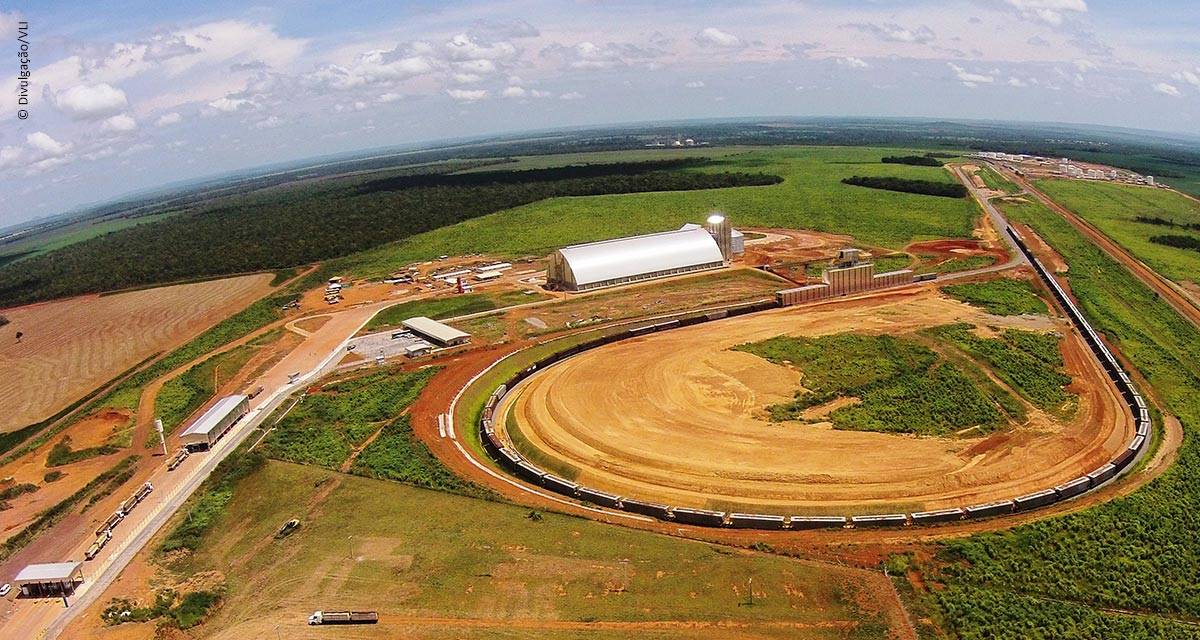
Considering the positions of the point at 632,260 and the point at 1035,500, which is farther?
the point at 632,260

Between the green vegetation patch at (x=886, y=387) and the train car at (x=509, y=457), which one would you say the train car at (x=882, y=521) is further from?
the train car at (x=509, y=457)

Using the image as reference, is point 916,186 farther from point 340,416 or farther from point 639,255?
point 340,416

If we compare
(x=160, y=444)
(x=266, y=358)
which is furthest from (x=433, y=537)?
(x=266, y=358)

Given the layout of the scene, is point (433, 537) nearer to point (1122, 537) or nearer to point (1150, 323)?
point (1122, 537)

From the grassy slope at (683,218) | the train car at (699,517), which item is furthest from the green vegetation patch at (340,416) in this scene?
the grassy slope at (683,218)

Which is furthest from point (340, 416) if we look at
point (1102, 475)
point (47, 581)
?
point (1102, 475)
